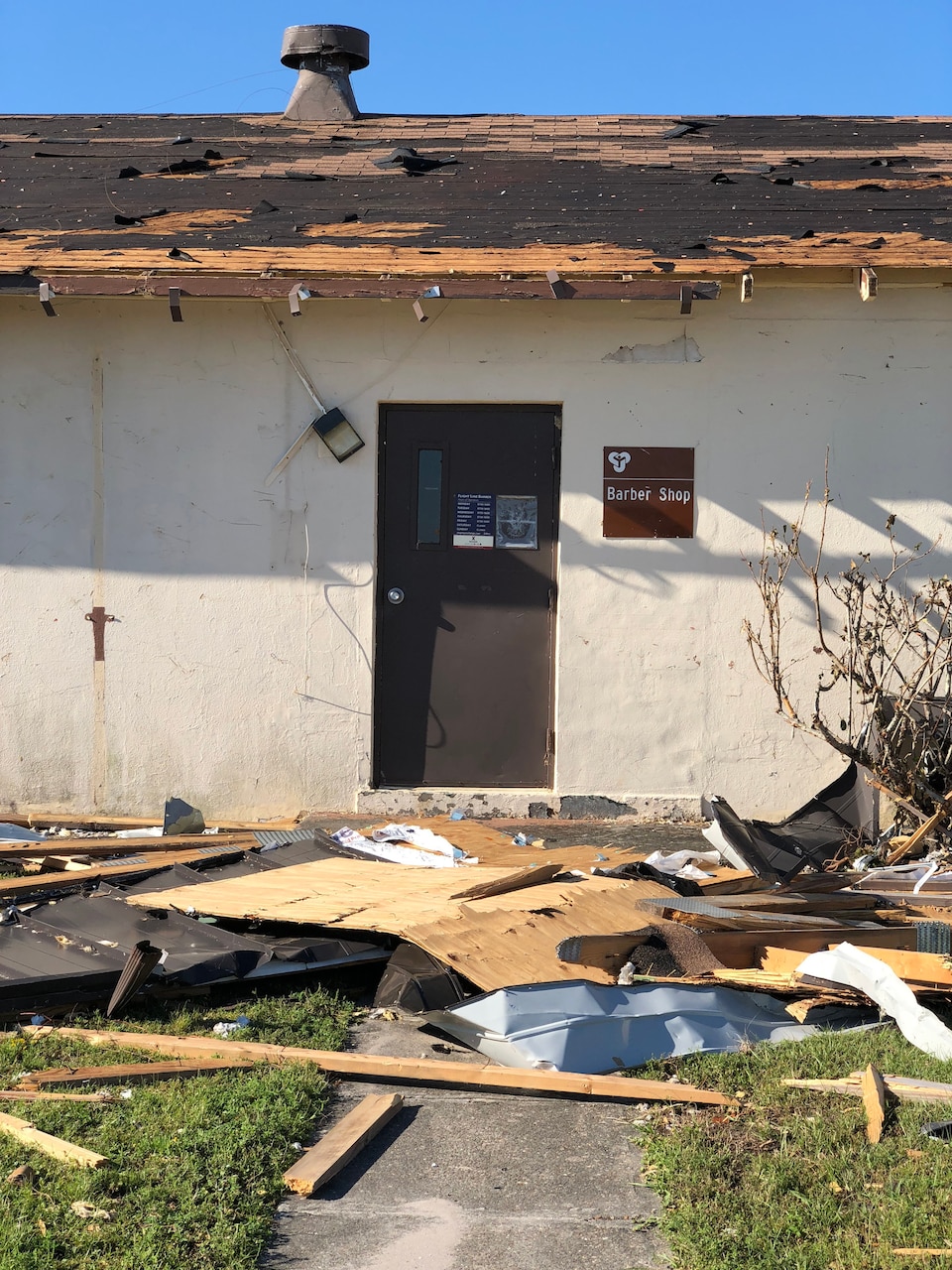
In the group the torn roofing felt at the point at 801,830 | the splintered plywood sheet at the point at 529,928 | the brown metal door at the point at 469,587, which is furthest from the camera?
the brown metal door at the point at 469,587

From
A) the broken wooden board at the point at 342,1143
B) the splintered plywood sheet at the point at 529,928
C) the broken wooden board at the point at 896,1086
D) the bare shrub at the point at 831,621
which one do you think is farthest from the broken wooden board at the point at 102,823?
the broken wooden board at the point at 896,1086

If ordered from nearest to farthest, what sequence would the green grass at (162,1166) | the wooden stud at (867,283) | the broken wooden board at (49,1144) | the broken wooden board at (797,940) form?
the green grass at (162,1166) < the broken wooden board at (49,1144) < the broken wooden board at (797,940) < the wooden stud at (867,283)

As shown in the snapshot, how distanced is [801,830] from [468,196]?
Answer: 5.04 m

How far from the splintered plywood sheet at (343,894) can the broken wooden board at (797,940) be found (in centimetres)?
121

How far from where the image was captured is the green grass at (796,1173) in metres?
3.13

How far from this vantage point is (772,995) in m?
4.95

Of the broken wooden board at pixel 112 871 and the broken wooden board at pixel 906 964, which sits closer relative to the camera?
the broken wooden board at pixel 906 964

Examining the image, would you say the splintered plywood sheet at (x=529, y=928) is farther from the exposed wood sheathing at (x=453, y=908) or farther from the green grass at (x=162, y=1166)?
the green grass at (x=162, y=1166)

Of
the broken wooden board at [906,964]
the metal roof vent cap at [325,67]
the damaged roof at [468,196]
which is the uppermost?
the metal roof vent cap at [325,67]

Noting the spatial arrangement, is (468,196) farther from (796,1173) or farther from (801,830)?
(796,1173)

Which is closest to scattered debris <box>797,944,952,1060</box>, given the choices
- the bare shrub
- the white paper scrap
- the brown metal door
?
the white paper scrap

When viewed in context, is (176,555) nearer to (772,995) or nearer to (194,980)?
(194,980)

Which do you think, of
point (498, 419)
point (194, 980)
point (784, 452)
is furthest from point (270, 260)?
point (194, 980)

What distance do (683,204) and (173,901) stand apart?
19.6 feet
